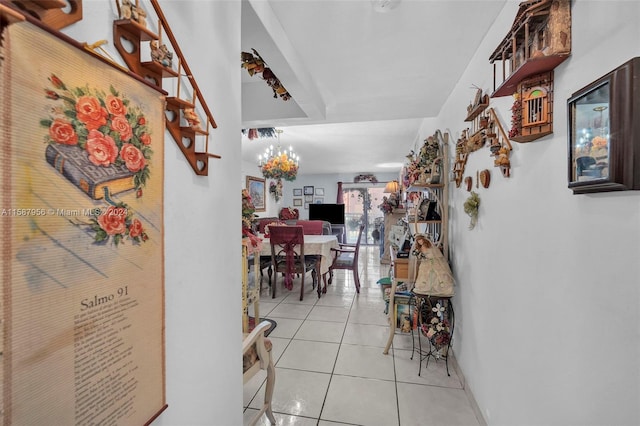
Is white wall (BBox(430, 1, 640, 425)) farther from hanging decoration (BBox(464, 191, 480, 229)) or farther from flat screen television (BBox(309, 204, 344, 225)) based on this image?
flat screen television (BBox(309, 204, 344, 225))

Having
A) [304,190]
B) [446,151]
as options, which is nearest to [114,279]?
[446,151]

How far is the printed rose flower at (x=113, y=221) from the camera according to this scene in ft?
1.82

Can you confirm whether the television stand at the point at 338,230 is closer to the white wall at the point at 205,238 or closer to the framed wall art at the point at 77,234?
the white wall at the point at 205,238

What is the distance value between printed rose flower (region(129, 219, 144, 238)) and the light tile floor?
5.44ft

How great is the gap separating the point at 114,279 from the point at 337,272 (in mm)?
5112

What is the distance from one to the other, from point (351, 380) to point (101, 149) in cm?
220

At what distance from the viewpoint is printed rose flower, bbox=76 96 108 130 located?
0.50m

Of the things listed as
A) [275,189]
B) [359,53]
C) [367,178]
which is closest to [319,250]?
[359,53]

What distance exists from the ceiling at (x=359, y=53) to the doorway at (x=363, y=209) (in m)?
6.16

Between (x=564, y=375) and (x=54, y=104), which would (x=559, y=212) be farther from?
(x=54, y=104)

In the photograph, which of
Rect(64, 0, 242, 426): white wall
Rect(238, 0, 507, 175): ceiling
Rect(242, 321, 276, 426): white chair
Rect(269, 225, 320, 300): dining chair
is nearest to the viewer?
Rect(64, 0, 242, 426): white wall

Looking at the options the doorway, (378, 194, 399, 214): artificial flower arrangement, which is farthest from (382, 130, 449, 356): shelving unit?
the doorway

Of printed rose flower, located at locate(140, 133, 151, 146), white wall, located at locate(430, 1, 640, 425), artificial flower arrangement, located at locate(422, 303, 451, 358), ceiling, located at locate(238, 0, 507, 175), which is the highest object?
ceiling, located at locate(238, 0, 507, 175)

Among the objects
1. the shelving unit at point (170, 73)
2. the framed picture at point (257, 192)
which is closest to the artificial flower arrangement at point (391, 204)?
the framed picture at point (257, 192)
